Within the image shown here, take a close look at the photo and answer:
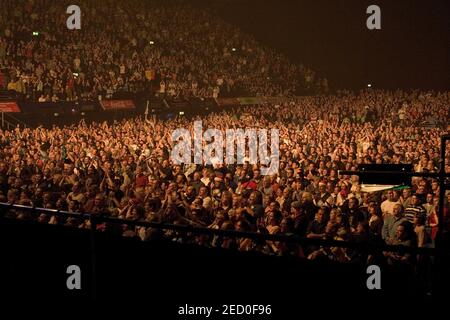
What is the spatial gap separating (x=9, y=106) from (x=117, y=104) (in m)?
5.12

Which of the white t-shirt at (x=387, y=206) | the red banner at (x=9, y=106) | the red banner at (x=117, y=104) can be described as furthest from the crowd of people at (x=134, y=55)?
the white t-shirt at (x=387, y=206)

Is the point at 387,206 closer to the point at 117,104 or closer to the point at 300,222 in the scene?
the point at 300,222

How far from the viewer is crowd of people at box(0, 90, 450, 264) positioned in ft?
21.1

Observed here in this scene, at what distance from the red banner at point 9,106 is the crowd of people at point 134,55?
0.67 m

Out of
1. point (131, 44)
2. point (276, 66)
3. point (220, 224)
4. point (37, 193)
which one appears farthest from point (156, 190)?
point (276, 66)

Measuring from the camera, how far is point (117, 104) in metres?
25.6

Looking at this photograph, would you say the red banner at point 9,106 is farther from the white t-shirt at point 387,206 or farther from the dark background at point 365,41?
the dark background at point 365,41

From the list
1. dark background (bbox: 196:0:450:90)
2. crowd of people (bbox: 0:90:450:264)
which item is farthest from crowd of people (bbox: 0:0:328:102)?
crowd of people (bbox: 0:90:450:264)

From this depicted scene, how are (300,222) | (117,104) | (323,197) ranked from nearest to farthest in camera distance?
(300,222) → (323,197) → (117,104)

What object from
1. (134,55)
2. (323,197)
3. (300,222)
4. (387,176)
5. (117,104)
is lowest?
(300,222)

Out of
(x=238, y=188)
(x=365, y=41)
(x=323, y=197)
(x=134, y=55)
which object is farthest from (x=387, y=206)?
(x=365, y=41)

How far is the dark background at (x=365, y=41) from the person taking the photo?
33.2m

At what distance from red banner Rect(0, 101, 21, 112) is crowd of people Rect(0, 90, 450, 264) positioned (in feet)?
15.0

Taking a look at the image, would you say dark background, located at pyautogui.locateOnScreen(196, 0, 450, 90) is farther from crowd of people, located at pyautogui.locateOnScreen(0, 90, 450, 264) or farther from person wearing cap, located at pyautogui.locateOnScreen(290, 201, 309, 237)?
person wearing cap, located at pyautogui.locateOnScreen(290, 201, 309, 237)
